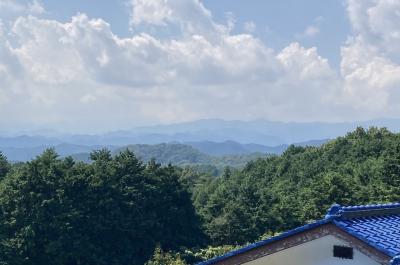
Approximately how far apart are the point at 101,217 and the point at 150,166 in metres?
9.61

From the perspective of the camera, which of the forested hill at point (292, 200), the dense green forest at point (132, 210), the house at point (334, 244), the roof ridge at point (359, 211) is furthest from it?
the forested hill at point (292, 200)

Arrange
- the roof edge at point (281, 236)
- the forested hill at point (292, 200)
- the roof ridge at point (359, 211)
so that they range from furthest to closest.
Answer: the forested hill at point (292, 200) → the roof ridge at point (359, 211) → the roof edge at point (281, 236)

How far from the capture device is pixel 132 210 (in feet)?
166

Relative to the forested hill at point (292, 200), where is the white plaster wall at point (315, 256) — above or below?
above

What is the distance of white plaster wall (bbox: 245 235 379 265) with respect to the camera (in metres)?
12.7

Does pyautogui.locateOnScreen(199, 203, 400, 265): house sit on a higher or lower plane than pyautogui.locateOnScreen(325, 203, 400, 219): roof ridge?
lower

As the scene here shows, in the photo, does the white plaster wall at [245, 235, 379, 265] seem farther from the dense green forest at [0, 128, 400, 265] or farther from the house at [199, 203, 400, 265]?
the dense green forest at [0, 128, 400, 265]

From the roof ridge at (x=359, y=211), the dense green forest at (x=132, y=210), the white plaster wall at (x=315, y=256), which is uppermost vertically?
the roof ridge at (x=359, y=211)

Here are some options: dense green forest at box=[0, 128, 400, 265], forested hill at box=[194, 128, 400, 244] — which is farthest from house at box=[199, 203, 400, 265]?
forested hill at box=[194, 128, 400, 244]

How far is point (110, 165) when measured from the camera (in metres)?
53.2

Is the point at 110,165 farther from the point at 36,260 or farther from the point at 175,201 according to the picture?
the point at 36,260

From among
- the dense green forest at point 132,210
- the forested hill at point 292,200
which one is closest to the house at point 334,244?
the dense green forest at point 132,210

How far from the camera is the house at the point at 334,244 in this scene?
1261 cm

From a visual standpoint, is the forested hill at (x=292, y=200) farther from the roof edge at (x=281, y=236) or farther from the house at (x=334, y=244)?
the house at (x=334, y=244)
